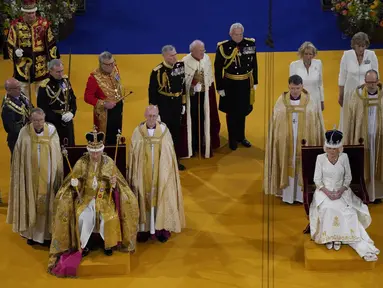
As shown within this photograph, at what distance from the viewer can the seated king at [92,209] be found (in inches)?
456

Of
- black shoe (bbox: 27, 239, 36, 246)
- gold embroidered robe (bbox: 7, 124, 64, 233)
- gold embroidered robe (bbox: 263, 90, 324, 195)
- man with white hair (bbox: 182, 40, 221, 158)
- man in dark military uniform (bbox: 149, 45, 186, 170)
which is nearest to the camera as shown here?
gold embroidered robe (bbox: 7, 124, 64, 233)

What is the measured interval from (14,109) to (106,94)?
4.18ft

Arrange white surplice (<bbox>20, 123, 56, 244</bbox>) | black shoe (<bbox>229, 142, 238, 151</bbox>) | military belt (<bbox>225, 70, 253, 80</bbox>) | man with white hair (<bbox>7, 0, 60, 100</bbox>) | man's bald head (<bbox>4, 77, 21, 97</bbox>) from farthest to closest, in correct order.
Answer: black shoe (<bbox>229, 142, 238, 151</bbox>) < man with white hair (<bbox>7, 0, 60, 100</bbox>) < military belt (<bbox>225, 70, 253, 80</bbox>) < man's bald head (<bbox>4, 77, 21, 97</bbox>) < white surplice (<bbox>20, 123, 56, 244</bbox>)

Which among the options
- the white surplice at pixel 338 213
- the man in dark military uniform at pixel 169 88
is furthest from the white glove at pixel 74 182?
the white surplice at pixel 338 213

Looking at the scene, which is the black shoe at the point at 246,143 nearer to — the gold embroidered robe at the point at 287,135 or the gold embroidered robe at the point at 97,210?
the gold embroidered robe at the point at 287,135

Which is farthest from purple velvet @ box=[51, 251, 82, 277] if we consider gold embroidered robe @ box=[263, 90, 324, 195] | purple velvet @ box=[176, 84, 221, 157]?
purple velvet @ box=[176, 84, 221, 157]

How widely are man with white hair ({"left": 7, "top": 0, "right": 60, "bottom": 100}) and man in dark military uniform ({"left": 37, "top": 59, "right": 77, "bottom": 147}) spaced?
4.78ft

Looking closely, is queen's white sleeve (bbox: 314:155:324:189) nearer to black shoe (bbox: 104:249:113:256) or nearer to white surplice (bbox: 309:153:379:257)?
white surplice (bbox: 309:153:379:257)

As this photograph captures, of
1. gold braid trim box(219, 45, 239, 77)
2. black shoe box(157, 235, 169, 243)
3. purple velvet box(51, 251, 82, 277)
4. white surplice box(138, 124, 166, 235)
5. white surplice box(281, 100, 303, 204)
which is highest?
gold braid trim box(219, 45, 239, 77)

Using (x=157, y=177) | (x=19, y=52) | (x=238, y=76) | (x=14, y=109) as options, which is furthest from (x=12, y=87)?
(x=238, y=76)

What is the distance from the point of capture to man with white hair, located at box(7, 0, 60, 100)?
14422 mm

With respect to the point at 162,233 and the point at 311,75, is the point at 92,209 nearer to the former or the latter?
the point at 162,233

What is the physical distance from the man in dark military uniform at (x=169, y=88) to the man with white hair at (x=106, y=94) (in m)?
0.43

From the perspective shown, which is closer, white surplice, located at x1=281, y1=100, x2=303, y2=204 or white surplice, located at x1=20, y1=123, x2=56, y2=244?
white surplice, located at x1=20, y1=123, x2=56, y2=244
